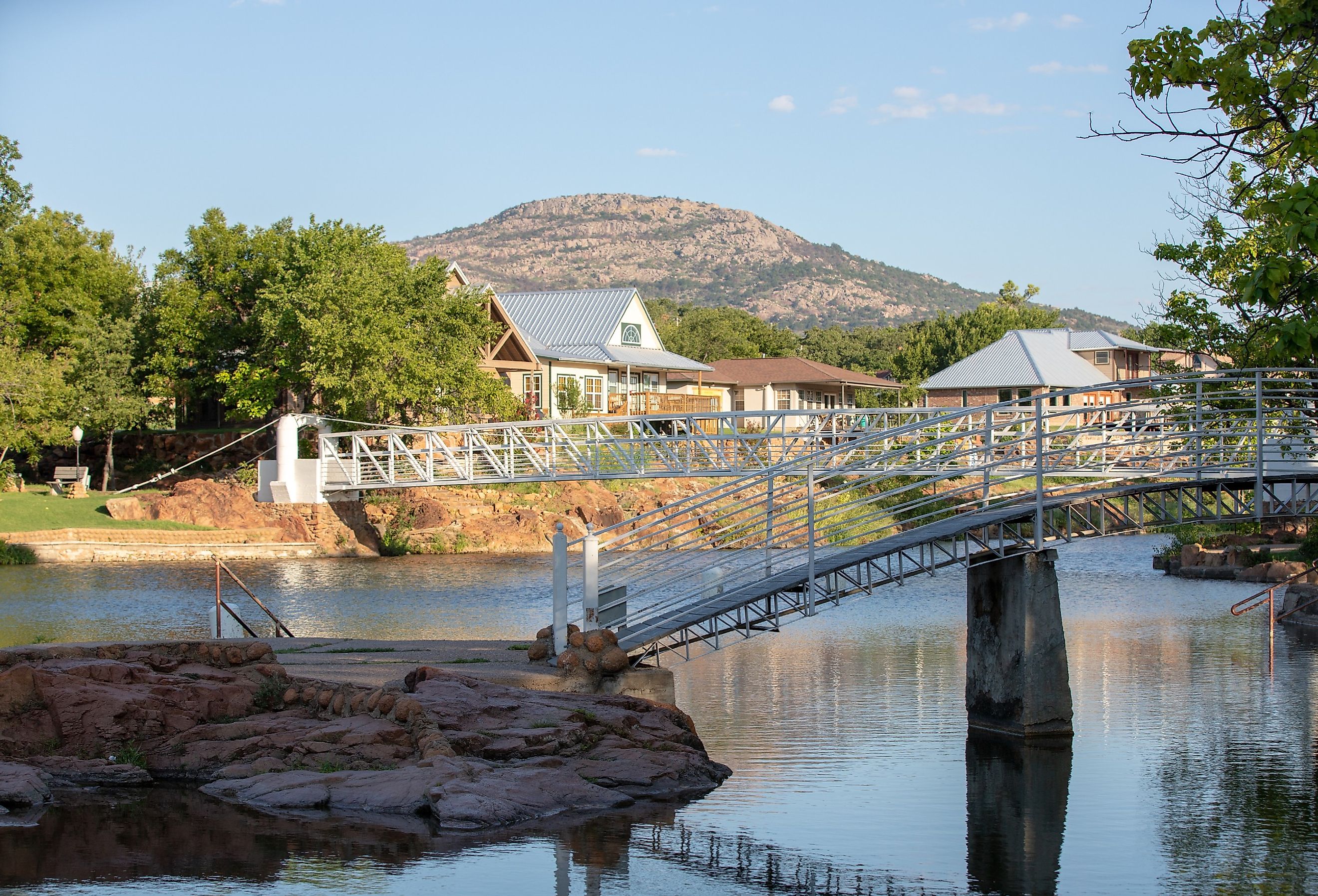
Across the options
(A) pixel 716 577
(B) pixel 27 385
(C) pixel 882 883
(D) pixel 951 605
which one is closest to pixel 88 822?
(C) pixel 882 883

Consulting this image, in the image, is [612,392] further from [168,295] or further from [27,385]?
[27,385]

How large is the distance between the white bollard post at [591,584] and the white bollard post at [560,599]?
26cm

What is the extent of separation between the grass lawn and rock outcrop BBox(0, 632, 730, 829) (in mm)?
27843

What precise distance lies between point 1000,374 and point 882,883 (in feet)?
232

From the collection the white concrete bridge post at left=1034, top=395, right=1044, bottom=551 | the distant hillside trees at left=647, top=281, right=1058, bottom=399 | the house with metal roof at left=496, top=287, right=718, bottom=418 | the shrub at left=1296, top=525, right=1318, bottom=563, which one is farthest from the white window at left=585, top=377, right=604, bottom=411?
the white concrete bridge post at left=1034, top=395, right=1044, bottom=551

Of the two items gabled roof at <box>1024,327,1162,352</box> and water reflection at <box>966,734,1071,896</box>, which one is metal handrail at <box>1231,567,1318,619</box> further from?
gabled roof at <box>1024,327,1162,352</box>

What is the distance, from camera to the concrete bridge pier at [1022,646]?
53.7ft

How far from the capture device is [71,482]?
1900 inches

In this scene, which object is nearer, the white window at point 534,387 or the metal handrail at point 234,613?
the metal handrail at point 234,613

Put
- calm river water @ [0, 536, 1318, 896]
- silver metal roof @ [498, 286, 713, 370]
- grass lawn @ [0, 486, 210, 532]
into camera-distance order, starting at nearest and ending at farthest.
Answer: calm river water @ [0, 536, 1318, 896] → grass lawn @ [0, 486, 210, 532] → silver metal roof @ [498, 286, 713, 370]

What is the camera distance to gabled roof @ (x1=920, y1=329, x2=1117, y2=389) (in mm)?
77812

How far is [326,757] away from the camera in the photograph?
13.0 metres

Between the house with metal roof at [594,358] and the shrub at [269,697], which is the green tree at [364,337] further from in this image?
the shrub at [269,697]

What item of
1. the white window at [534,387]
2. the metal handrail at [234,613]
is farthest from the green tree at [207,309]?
the metal handrail at [234,613]
